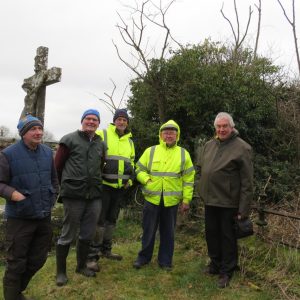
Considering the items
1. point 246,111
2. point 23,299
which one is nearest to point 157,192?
point 23,299

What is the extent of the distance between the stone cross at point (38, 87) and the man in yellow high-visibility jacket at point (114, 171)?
2716mm

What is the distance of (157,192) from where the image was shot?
17.0ft

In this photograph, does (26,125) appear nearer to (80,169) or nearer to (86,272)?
(80,169)

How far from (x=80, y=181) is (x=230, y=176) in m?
1.85

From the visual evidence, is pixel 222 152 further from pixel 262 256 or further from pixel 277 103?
pixel 277 103

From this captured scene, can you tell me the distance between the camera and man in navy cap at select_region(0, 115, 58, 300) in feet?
12.7

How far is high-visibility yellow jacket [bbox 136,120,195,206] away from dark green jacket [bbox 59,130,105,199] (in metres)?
0.82

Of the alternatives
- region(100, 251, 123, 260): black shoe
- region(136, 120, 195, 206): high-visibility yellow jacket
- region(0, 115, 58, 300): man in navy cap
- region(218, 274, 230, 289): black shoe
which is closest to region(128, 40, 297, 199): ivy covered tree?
region(136, 120, 195, 206): high-visibility yellow jacket

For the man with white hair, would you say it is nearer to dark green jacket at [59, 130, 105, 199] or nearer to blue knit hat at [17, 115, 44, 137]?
dark green jacket at [59, 130, 105, 199]

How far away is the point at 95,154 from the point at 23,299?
6.14 ft

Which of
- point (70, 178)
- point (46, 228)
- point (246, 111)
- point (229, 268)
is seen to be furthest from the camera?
point (246, 111)

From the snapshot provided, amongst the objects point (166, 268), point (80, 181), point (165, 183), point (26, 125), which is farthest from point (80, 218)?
point (166, 268)

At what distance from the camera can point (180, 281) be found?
16.4 feet

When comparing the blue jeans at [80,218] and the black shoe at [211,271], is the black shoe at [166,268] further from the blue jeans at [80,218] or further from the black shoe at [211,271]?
the blue jeans at [80,218]
